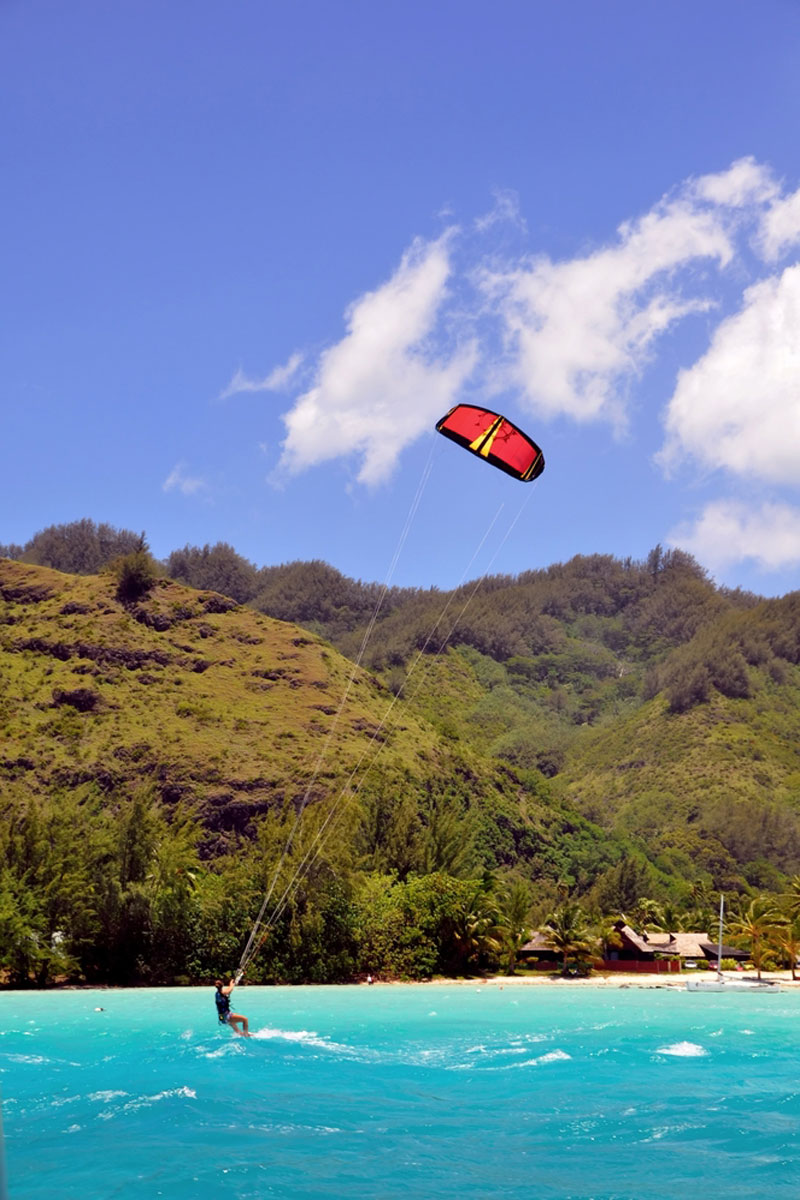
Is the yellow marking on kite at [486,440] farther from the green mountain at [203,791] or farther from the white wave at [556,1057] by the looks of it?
the green mountain at [203,791]

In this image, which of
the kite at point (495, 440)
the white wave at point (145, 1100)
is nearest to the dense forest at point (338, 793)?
the white wave at point (145, 1100)

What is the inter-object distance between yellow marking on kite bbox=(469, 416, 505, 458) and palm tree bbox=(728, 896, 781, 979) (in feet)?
124

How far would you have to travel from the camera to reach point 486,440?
16219 mm

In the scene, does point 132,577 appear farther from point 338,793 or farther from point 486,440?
point 486,440

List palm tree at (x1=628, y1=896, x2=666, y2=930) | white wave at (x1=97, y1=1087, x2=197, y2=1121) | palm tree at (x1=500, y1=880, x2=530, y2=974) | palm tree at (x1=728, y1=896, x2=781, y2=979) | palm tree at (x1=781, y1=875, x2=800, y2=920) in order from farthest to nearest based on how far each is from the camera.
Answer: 1. palm tree at (x1=628, y1=896, x2=666, y2=930)
2. palm tree at (x1=781, y1=875, x2=800, y2=920)
3. palm tree at (x1=728, y1=896, x2=781, y2=979)
4. palm tree at (x1=500, y1=880, x2=530, y2=974)
5. white wave at (x1=97, y1=1087, x2=197, y2=1121)

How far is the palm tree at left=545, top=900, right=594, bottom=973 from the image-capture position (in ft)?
144

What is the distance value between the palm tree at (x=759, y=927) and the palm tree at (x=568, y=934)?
803 cm

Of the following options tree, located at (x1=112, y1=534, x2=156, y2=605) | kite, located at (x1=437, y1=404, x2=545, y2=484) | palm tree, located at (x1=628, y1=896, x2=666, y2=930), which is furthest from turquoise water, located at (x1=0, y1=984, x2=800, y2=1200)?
tree, located at (x1=112, y1=534, x2=156, y2=605)

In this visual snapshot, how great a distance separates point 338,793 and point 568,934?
12327 millimetres

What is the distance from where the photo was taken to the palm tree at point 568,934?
43.8 meters

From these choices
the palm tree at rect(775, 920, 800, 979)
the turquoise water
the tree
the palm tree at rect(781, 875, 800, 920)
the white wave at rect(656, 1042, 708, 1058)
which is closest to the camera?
the turquoise water

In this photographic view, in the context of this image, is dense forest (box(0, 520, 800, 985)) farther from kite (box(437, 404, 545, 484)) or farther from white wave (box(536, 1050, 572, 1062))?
kite (box(437, 404, 545, 484))

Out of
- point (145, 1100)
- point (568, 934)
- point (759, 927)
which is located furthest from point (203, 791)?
point (145, 1100)

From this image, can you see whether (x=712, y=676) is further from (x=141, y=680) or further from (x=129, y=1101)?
(x=129, y=1101)
